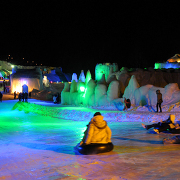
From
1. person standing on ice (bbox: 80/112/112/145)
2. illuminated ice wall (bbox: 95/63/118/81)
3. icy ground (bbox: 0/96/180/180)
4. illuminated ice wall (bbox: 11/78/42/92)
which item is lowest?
icy ground (bbox: 0/96/180/180)

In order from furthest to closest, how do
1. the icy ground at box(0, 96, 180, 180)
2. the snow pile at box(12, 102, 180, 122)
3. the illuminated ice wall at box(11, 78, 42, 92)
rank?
the illuminated ice wall at box(11, 78, 42, 92)
the snow pile at box(12, 102, 180, 122)
the icy ground at box(0, 96, 180, 180)

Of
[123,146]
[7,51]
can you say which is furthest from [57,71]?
[123,146]

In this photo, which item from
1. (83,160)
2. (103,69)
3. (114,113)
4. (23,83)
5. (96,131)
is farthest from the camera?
(103,69)

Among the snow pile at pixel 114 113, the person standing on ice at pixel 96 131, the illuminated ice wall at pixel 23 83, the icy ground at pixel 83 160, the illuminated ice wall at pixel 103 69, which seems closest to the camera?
the icy ground at pixel 83 160

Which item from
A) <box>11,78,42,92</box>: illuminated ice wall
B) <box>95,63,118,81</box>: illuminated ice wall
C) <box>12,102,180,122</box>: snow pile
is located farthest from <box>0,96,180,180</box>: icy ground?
<box>95,63,118,81</box>: illuminated ice wall

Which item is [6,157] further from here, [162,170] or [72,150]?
[162,170]

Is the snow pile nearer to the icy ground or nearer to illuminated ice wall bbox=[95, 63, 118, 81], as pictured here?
the icy ground

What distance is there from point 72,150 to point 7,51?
64852mm

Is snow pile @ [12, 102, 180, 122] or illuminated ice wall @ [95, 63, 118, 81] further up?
illuminated ice wall @ [95, 63, 118, 81]

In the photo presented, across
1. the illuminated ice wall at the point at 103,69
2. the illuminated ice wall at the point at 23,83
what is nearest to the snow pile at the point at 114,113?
the illuminated ice wall at the point at 23,83

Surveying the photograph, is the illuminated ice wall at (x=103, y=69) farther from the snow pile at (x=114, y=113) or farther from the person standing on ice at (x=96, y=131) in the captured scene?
the person standing on ice at (x=96, y=131)

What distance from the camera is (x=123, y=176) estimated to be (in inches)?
165

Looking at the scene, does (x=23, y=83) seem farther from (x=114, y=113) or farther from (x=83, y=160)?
(x=83, y=160)

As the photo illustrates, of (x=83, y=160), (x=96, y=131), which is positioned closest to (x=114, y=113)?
(x=96, y=131)
